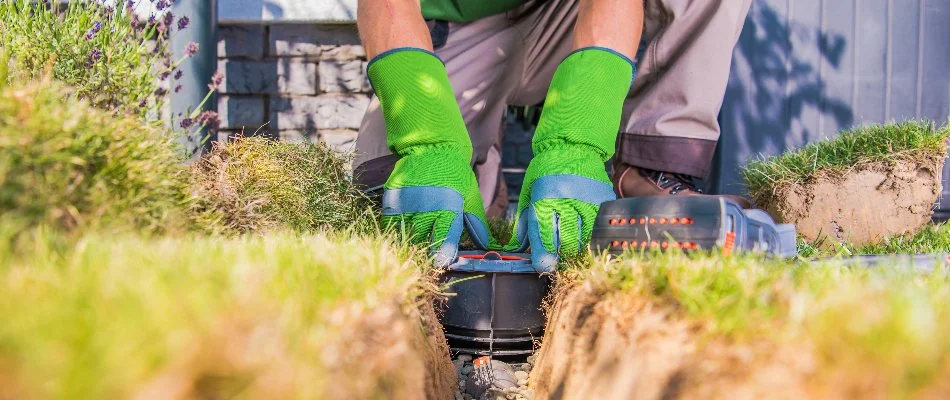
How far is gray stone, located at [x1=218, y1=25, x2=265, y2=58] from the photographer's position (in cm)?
332

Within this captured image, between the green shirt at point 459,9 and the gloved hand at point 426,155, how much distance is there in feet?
2.30

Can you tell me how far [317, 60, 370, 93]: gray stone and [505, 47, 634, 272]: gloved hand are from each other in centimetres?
168

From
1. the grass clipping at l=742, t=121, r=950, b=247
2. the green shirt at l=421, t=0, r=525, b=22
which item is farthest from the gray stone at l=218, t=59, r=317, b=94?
the grass clipping at l=742, t=121, r=950, b=247

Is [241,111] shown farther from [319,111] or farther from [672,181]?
[672,181]

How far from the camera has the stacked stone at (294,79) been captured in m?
3.33

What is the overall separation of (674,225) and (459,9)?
1.46 metres

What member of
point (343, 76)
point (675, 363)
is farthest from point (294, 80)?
point (675, 363)

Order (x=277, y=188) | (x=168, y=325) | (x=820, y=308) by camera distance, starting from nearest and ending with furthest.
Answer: (x=168, y=325), (x=820, y=308), (x=277, y=188)

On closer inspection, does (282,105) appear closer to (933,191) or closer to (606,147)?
(606,147)

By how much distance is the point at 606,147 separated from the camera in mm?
1795

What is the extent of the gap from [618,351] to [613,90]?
966 mm

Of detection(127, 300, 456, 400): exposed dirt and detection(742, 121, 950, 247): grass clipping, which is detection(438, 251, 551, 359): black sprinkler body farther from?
detection(742, 121, 950, 247): grass clipping

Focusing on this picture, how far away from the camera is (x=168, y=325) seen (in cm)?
62

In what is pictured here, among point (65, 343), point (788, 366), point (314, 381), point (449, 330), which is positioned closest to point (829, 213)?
point (449, 330)
